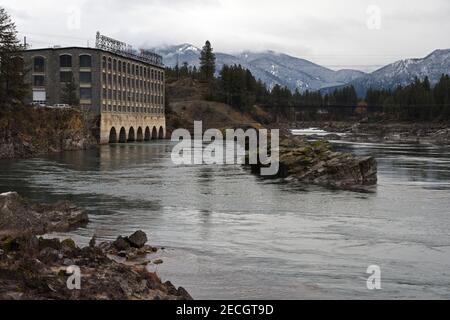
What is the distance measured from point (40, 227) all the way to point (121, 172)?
121 ft

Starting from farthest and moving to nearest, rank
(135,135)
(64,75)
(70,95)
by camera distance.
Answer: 1. (135,135)
2. (64,75)
3. (70,95)

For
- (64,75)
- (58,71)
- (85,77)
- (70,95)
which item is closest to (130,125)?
(85,77)

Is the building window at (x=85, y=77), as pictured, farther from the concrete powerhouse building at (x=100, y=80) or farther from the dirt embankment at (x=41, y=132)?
the dirt embankment at (x=41, y=132)

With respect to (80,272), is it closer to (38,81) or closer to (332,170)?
(332,170)

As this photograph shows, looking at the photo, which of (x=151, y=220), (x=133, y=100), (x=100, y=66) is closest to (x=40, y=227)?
(x=151, y=220)

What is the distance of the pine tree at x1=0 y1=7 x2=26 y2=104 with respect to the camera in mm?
100375

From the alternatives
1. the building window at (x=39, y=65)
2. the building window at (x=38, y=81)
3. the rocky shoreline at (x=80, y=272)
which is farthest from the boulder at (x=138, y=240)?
the building window at (x=39, y=65)

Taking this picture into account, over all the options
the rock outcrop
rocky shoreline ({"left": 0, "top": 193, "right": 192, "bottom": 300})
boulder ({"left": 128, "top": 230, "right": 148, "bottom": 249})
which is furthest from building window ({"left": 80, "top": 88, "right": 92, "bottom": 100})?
the rock outcrop

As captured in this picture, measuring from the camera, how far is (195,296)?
23047 millimetres

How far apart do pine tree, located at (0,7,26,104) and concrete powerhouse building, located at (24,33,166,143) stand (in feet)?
80.6

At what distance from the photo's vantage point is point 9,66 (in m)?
101

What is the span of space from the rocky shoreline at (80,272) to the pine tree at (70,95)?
3944 inches

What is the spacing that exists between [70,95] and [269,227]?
10100 centimetres

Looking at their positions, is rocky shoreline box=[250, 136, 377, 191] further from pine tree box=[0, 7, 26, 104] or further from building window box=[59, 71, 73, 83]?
building window box=[59, 71, 73, 83]
